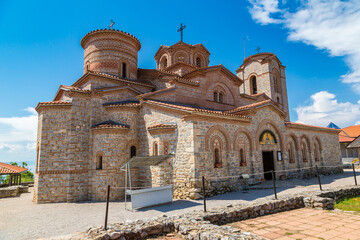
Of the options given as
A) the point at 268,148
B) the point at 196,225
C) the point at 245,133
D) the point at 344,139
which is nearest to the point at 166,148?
the point at 245,133

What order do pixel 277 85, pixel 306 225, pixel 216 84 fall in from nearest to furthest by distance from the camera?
Answer: pixel 306 225 → pixel 216 84 → pixel 277 85

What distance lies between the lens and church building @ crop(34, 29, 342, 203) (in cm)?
1077

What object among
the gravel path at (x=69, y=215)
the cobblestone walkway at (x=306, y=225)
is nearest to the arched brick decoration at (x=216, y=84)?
the gravel path at (x=69, y=215)

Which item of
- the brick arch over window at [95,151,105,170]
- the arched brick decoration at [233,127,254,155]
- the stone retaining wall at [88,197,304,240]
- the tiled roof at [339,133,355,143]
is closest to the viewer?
the stone retaining wall at [88,197,304,240]

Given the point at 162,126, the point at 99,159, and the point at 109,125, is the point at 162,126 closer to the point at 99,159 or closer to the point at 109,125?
the point at 109,125

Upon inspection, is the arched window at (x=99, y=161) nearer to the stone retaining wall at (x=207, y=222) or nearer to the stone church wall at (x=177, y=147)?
the stone church wall at (x=177, y=147)

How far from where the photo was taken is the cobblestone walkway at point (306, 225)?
17.1ft

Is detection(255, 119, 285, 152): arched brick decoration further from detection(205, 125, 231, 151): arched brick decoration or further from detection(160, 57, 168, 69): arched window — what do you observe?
detection(160, 57, 168, 69): arched window

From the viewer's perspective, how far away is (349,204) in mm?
8500

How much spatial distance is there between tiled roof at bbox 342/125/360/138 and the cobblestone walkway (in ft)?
93.7

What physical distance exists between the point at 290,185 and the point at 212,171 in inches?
189

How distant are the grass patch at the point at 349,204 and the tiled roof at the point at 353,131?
2498 centimetres

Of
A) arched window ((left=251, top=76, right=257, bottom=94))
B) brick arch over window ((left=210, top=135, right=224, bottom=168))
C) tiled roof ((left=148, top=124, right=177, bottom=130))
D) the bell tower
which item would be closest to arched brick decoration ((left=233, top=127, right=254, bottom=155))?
brick arch over window ((left=210, top=135, right=224, bottom=168))

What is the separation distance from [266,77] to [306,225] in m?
18.0
